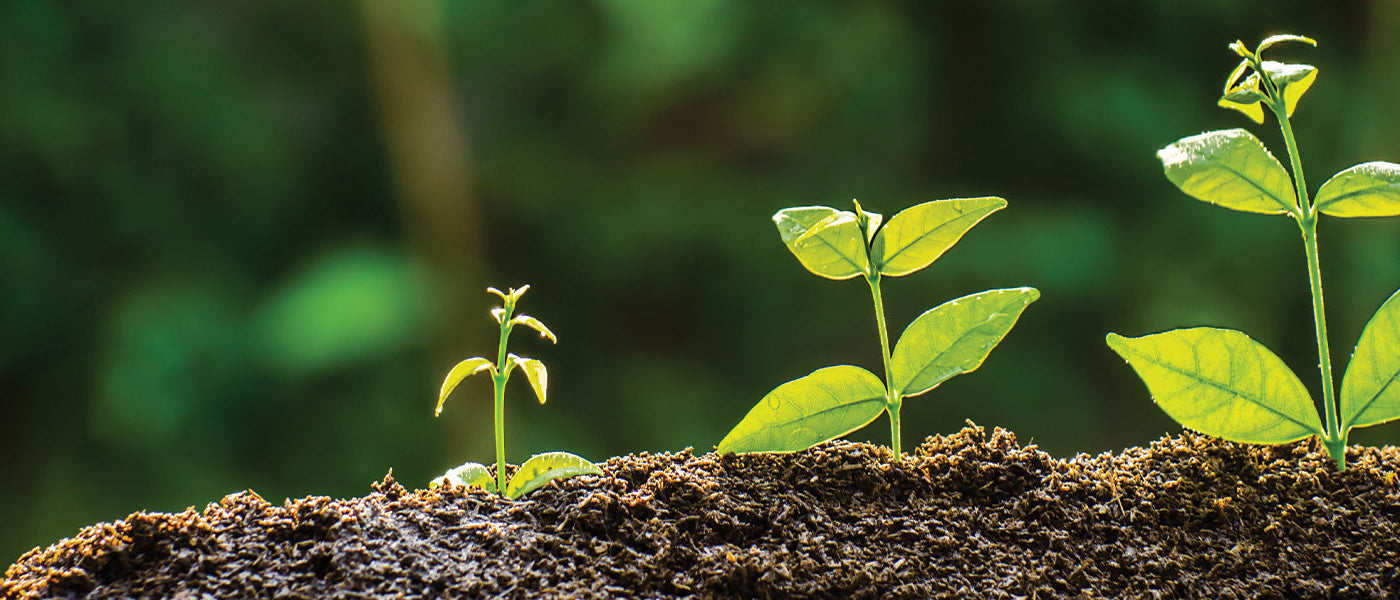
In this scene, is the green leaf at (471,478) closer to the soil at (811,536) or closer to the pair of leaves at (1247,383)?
the soil at (811,536)

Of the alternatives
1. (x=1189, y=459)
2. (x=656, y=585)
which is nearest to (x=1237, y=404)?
(x=1189, y=459)

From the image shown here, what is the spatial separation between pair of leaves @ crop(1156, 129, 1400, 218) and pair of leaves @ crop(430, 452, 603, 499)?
1.54 feet

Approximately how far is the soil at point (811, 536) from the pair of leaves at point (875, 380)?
0.10ft

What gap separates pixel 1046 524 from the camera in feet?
2.41

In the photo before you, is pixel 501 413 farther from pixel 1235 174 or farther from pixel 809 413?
pixel 1235 174

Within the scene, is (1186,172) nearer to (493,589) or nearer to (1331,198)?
(1331,198)

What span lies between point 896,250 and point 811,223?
0.07m

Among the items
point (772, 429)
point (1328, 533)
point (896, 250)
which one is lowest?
point (1328, 533)

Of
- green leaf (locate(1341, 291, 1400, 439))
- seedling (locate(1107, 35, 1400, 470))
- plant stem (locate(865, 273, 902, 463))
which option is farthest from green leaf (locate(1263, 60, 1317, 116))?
plant stem (locate(865, 273, 902, 463))

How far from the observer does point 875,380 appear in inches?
31.7

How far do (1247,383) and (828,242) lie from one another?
1.05 feet

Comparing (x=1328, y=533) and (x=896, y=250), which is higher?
(x=896, y=250)

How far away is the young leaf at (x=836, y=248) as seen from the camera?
31.3 inches

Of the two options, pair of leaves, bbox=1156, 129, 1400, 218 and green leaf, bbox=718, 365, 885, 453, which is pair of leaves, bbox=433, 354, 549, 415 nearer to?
green leaf, bbox=718, 365, 885, 453
